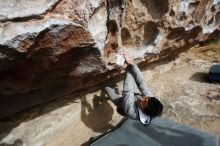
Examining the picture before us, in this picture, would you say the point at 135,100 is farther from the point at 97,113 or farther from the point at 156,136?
the point at 97,113

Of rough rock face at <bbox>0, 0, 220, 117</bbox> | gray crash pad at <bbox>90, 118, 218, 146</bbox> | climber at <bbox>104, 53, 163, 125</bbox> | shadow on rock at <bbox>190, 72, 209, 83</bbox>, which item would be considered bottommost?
gray crash pad at <bbox>90, 118, 218, 146</bbox>

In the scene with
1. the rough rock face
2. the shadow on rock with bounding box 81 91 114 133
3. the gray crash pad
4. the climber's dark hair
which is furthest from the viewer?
the shadow on rock with bounding box 81 91 114 133

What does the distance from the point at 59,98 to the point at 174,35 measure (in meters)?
1.82

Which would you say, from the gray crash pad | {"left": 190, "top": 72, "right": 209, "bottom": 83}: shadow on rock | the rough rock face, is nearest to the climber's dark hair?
the gray crash pad

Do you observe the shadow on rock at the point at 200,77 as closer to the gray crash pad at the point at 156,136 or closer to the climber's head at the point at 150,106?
the gray crash pad at the point at 156,136

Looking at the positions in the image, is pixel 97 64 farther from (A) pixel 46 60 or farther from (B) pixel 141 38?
(B) pixel 141 38

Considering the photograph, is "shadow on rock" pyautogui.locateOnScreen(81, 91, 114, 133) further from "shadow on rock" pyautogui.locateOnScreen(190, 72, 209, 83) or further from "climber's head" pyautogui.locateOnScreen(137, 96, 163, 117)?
"shadow on rock" pyautogui.locateOnScreen(190, 72, 209, 83)

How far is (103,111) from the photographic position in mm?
3771

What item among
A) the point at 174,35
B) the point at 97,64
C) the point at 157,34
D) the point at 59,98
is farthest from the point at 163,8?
the point at 59,98

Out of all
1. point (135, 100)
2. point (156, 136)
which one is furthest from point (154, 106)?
point (156, 136)

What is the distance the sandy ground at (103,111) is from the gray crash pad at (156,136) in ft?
1.03

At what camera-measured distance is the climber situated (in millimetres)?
2958

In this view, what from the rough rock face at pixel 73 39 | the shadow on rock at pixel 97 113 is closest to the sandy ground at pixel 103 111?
the shadow on rock at pixel 97 113

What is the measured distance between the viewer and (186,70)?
4.89 m
